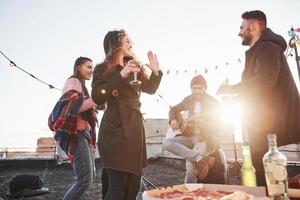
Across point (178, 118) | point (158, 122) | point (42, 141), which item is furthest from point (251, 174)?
point (42, 141)

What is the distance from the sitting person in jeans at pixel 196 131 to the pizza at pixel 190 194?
1.95 meters

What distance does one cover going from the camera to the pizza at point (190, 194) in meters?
1.39

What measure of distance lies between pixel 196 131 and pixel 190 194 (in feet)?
8.15

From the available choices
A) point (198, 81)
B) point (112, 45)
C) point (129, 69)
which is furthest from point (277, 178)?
point (198, 81)

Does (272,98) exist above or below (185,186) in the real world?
above

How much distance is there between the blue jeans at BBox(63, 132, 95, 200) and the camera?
2.82 metres

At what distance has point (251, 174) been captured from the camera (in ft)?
7.42

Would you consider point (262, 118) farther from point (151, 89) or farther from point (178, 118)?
point (178, 118)

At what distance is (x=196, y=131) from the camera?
403 cm

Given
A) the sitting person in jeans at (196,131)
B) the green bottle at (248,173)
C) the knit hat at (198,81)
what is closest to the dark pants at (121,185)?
the green bottle at (248,173)

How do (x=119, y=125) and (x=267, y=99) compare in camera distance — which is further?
(x=267, y=99)

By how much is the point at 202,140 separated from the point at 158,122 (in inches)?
1226

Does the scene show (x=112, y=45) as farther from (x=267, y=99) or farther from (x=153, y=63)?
(x=267, y=99)

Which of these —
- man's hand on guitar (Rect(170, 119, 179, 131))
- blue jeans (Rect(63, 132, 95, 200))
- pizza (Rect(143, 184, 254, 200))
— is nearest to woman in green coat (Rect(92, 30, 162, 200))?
pizza (Rect(143, 184, 254, 200))
